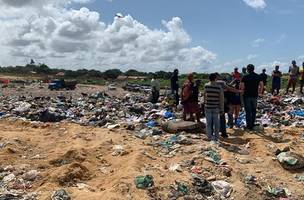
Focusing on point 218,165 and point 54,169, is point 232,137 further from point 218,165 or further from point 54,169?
point 54,169

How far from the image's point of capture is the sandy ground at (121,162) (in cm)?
796

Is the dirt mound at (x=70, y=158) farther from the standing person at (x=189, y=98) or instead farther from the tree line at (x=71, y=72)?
the tree line at (x=71, y=72)

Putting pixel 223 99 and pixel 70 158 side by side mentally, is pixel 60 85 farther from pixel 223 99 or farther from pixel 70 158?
pixel 70 158

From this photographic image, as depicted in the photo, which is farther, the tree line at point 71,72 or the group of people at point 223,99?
the tree line at point 71,72

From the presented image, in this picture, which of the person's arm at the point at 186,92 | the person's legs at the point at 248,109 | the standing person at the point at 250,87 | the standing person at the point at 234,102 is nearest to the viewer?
the standing person at the point at 250,87

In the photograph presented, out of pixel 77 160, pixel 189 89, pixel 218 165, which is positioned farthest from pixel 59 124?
pixel 218 165

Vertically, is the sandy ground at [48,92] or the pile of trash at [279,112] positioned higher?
the pile of trash at [279,112]

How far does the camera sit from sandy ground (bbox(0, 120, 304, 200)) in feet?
26.1

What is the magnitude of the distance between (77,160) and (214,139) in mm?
→ 2822

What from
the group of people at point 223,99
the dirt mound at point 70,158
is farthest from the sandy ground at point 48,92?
the dirt mound at point 70,158

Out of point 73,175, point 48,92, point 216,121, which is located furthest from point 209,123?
point 48,92

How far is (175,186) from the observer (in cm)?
800

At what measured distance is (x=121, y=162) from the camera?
908 cm

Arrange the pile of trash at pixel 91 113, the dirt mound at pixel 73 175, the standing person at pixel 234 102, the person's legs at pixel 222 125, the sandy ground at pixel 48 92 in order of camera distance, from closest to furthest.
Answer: the dirt mound at pixel 73 175, the person's legs at pixel 222 125, the standing person at pixel 234 102, the pile of trash at pixel 91 113, the sandy ground at pixel 48 92
